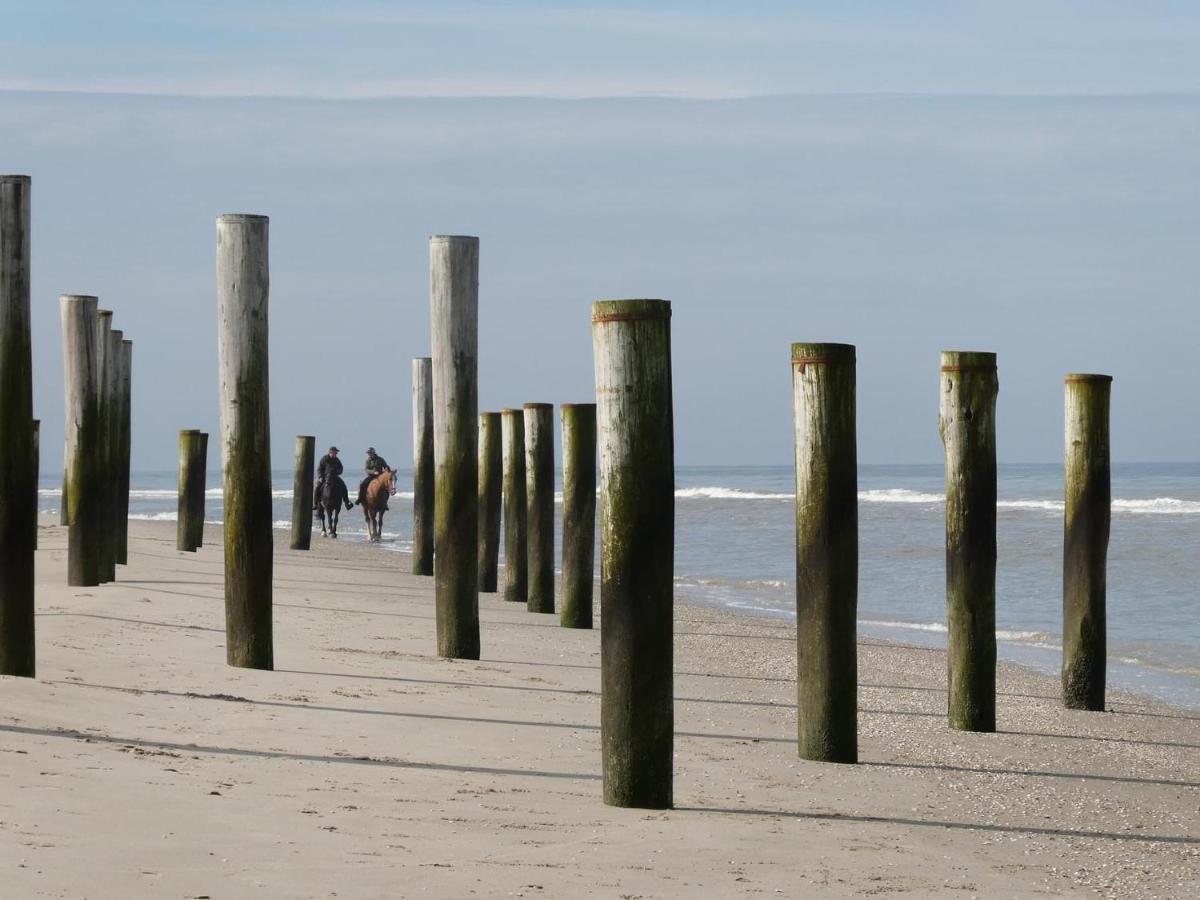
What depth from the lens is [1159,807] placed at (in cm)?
754

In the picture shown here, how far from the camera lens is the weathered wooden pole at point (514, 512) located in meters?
16.8

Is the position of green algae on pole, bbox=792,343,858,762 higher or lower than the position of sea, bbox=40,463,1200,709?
higher

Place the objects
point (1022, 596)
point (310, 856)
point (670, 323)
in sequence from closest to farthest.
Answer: point (310, 856), point (670, 323), point (1022, 596)

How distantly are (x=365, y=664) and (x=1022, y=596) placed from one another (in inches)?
440

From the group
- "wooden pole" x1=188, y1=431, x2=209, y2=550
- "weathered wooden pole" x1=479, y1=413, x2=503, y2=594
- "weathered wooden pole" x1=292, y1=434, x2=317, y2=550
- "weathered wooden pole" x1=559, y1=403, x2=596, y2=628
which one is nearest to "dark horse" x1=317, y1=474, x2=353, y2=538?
"weathered wooden pole" x1=292, y1=434, x2=317, y2=550

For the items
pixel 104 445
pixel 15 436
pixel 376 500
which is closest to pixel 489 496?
pixel 104 445

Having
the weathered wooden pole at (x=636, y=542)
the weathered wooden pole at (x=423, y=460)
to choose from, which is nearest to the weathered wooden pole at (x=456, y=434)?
the weathered wooden pole at (x=636, y=542)

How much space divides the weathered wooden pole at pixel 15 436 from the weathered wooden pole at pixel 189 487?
1292 centimetres

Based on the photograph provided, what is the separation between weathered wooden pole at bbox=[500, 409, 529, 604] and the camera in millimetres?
16844

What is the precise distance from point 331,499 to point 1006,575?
13.9 meters

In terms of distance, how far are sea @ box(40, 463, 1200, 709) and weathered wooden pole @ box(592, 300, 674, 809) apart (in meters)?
6.40

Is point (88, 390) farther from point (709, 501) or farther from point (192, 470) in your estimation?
point (709, 501)

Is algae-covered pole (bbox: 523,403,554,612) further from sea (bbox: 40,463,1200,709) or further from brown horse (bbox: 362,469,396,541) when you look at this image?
brown horse (bbox: 362,469,396,541)

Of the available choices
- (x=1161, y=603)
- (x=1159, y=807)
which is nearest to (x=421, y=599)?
(x=1161, y=603)
